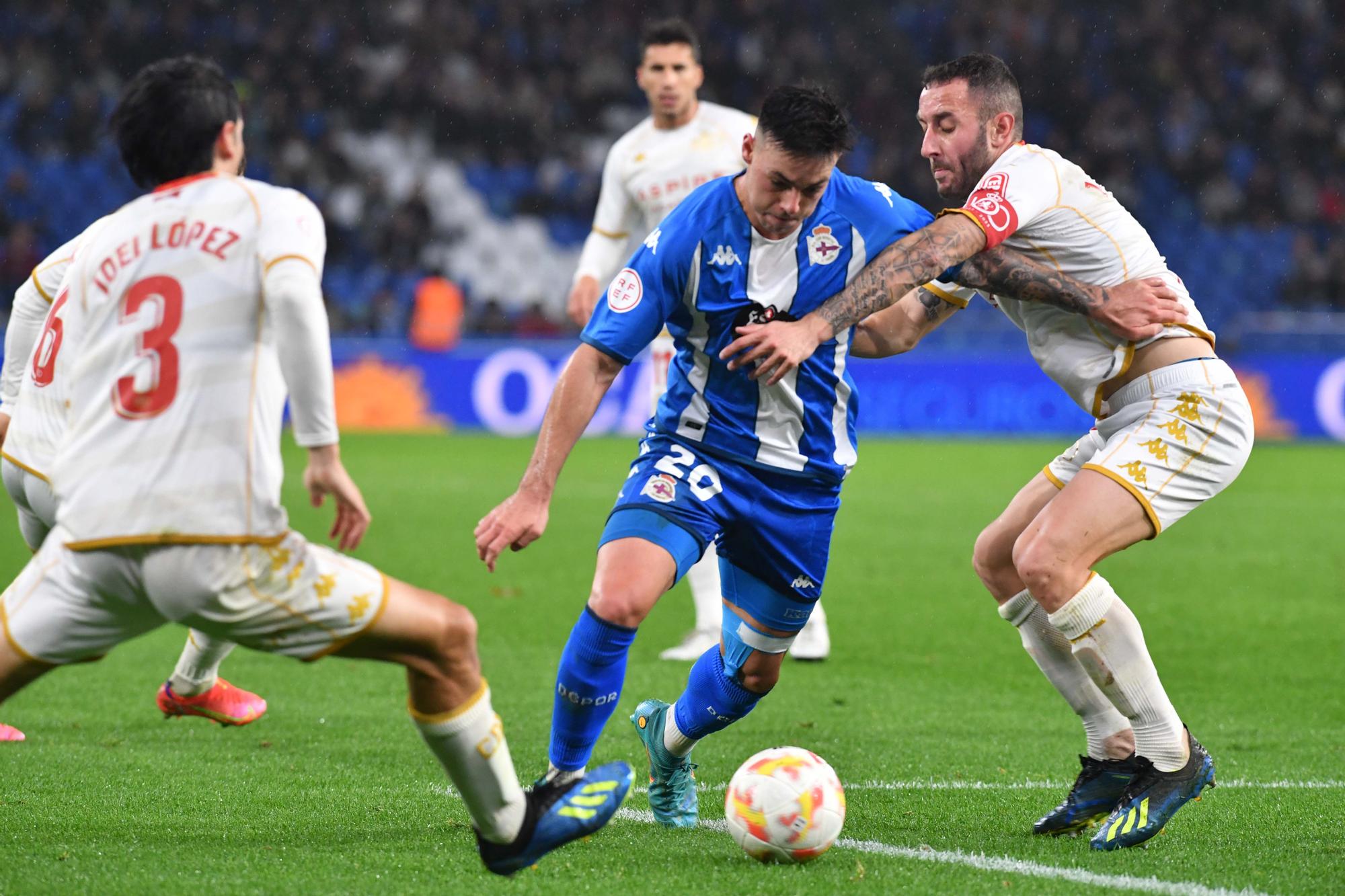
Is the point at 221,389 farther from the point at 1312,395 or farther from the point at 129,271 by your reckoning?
the point at 1312,395

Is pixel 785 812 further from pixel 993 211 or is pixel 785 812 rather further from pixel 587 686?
pixel 993 211

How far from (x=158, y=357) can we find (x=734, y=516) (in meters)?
1.83

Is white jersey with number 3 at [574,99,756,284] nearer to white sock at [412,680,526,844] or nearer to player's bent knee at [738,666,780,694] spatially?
player's bent knee at [738,666,780,694]

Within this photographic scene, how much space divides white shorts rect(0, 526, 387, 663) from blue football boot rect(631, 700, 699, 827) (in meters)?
1.55

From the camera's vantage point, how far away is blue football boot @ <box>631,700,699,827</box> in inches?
187

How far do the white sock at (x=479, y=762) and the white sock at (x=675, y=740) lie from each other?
107cm

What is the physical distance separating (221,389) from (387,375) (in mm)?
16991

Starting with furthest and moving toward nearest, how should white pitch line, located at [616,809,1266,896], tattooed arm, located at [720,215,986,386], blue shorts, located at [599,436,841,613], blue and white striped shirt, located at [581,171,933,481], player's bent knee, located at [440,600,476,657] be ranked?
blue and white striped shirt, located at [581,171,933,481], blue shorts, located at [599,436,841,613], tattooed arm, located at [720,215,986,386], white pitch line, located at [616,809,1266,896], player's bent knee, located at [440,600,476,657]

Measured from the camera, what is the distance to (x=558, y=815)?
12.5 ft

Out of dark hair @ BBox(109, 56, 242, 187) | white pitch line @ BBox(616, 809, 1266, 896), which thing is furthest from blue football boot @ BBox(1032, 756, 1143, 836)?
dark hair @ BBox(109, 56, 242, 187)

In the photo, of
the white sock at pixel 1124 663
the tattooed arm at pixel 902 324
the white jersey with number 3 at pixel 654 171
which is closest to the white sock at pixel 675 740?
the white sock at pixel 1124 663

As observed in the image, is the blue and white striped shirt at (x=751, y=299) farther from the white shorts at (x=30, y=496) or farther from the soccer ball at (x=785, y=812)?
the white shorts at (x=30, y=496)

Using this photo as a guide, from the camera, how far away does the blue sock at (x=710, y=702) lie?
15.5ft

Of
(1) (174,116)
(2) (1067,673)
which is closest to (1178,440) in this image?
(2) (1067,673)
